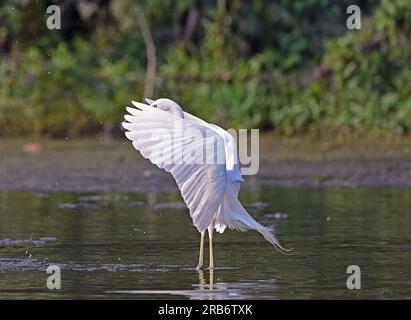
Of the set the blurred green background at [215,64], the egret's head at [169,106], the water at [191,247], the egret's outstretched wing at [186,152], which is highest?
the blurred green background at [215,64]

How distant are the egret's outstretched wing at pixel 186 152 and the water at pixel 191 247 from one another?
535 millimetres

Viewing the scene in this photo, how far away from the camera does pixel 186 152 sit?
880 centimetres

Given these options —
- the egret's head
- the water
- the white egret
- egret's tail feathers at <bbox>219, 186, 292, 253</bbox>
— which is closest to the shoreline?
the water

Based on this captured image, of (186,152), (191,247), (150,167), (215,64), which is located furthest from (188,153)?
(215,64)

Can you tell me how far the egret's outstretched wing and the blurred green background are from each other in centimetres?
866

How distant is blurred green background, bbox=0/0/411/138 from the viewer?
17891mm

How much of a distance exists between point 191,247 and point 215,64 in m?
8.73

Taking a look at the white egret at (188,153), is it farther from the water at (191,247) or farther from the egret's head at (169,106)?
the water at (191,247)

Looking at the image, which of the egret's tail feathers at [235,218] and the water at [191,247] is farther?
the egret's tail feathers at [235,218]

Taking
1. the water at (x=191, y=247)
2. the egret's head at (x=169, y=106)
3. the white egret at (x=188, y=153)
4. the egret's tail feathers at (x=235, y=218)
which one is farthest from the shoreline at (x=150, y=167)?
the white egret at (x=188, y=153)

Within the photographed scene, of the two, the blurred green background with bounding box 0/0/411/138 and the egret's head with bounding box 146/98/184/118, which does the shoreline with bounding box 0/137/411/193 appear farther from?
the egret's head with bounding box 146/98/184/118

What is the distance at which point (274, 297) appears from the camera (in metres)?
7.88

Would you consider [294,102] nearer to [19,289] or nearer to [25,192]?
[25,192]

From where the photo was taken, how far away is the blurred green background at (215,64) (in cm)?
1789
